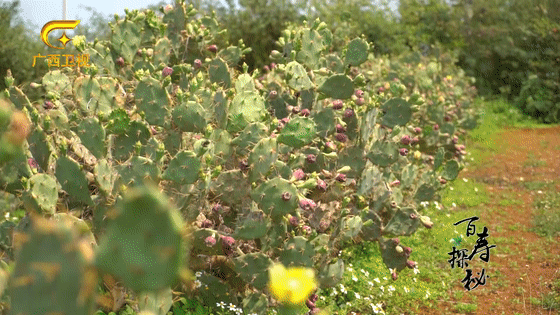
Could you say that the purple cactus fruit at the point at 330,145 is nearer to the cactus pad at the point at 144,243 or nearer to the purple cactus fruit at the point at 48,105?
the purple cactus fruit at the point at 48,105

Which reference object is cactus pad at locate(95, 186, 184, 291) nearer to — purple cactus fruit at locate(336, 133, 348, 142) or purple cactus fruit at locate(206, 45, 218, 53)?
purple cactus fruit at locate(336, 133, 348, 142)

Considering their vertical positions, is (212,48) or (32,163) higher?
(212,48)

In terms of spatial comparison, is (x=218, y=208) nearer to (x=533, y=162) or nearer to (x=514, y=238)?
(x=514, y=238)

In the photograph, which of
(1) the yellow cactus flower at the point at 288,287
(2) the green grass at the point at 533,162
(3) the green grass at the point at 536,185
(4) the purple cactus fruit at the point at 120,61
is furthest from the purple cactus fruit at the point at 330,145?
(2) the green grass at the point at 533,162

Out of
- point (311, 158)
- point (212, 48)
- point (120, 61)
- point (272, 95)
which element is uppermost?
point (212, 48)

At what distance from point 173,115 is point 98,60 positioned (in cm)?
158

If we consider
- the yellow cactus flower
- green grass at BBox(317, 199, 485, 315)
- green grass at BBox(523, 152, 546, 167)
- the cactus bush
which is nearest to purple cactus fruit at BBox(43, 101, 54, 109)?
the cactus bush

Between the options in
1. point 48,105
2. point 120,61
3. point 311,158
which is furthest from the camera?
point 120,61

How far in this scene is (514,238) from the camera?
671cm

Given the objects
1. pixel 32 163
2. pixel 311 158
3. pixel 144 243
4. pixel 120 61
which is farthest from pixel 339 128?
pixel 144 243

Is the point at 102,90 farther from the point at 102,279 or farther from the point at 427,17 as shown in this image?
the point at 427,17

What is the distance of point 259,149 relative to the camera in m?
3.83

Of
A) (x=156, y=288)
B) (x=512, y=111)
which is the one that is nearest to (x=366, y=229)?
(x=156, y=288)

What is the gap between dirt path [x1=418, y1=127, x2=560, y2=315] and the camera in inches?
203
